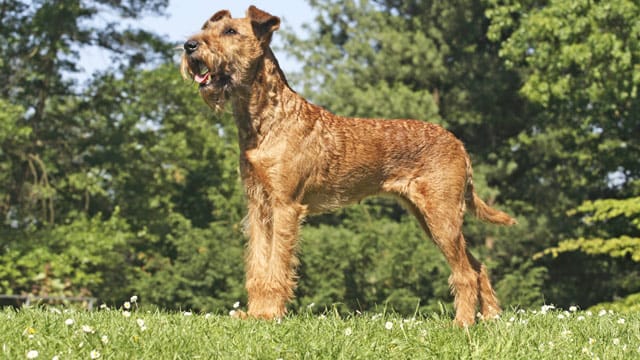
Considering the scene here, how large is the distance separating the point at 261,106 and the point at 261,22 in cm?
64

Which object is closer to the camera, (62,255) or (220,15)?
(220,15)

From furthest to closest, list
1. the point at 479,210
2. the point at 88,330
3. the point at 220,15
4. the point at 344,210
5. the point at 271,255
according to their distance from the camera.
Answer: the point at 344,210, the point at 479,210, the point at 220,15, the point at 271,255, the point at 88,330

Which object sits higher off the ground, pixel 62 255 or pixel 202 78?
pixel 202 78

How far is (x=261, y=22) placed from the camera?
5.77 metres

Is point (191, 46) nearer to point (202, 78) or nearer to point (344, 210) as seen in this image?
point (202, 78)

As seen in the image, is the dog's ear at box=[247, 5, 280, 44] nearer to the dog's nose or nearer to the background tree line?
the dog's nose

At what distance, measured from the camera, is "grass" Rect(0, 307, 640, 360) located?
3.92 m

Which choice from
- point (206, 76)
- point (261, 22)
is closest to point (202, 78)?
point (206, 76)

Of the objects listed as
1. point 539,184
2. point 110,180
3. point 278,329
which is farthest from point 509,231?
point 278,329

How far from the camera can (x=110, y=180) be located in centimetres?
2488

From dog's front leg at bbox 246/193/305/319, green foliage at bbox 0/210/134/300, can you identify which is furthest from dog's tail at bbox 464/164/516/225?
green foliage at bbox 0/210/134/300

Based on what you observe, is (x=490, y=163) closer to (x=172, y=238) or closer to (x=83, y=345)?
(x=172, y=238)

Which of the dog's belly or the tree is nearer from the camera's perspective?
the dog's belly

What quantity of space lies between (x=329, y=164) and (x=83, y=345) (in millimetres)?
2698
